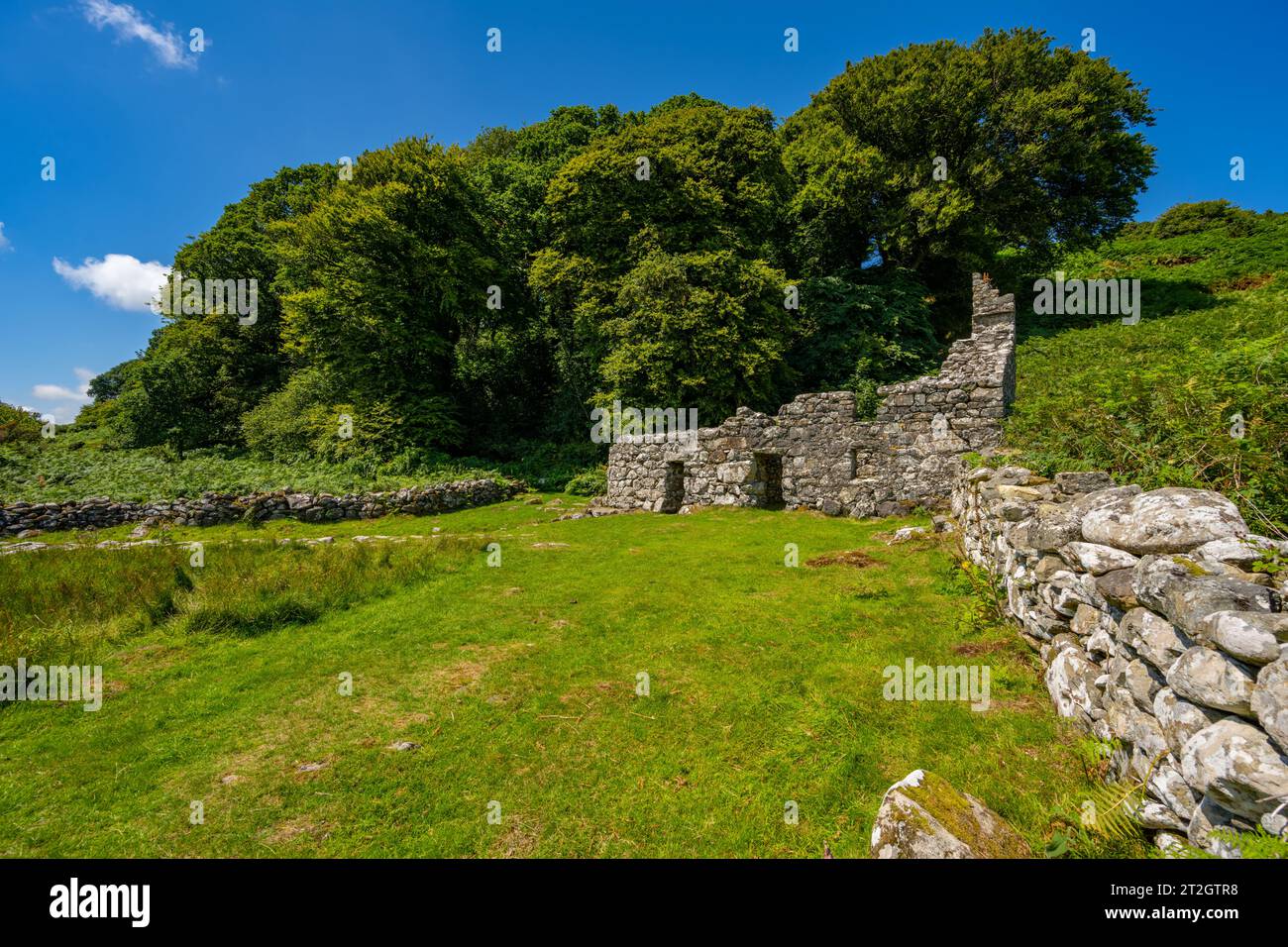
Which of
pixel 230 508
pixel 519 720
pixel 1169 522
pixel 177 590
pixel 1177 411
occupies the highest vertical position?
pixel 1177 411

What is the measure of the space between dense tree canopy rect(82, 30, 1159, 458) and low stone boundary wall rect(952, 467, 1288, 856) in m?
16.1

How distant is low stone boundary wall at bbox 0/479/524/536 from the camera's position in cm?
1816

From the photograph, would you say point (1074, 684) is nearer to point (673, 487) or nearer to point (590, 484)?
point (673, 487)

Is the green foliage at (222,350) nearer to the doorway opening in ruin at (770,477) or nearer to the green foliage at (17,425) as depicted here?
the green foliage at (17,425)

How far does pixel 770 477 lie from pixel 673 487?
11.5 feet

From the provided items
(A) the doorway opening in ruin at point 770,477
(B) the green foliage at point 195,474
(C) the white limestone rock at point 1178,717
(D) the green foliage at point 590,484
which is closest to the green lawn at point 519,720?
(C) the white limestone rock at point 1178,717

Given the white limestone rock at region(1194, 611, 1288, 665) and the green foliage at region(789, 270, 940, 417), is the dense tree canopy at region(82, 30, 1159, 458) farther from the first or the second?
the white limestone rock at region(1194, 611, 1288, 665)

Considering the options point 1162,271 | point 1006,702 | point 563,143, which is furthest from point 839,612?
point 1162,271

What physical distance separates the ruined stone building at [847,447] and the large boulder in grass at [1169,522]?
934cm

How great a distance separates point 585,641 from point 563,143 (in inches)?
1254

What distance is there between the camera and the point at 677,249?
22141mm

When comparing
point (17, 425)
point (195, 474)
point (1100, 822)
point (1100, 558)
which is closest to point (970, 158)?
point (1100, 558)

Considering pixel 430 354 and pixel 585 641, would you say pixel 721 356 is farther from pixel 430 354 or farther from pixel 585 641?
pixel 430 354

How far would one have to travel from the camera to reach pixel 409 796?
4328 millimetres
